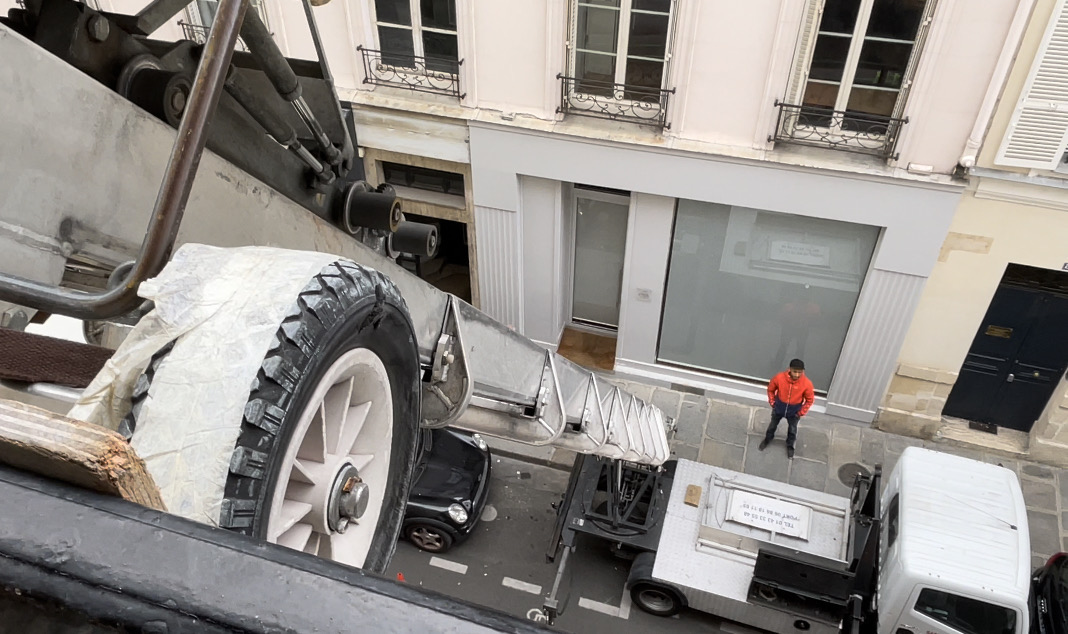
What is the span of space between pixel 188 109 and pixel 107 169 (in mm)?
912

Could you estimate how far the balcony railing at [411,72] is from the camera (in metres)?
10.2

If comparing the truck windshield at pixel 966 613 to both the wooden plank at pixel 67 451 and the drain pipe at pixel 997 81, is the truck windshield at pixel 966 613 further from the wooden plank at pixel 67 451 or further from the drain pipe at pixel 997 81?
the wooden plank at pixel 67 451

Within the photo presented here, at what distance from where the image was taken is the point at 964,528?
24.0 ft

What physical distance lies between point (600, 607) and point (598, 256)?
17.4 feet

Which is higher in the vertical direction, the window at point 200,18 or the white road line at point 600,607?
the window at point 200,18

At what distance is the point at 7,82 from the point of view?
6.44 ft

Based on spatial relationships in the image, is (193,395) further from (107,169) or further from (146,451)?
(107,169)

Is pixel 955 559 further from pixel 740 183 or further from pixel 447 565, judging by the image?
pixel 447 565

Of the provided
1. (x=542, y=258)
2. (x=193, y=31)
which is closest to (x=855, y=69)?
(x=542, y=258)

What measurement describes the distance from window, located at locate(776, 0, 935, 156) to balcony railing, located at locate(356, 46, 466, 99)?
4485 millimetres

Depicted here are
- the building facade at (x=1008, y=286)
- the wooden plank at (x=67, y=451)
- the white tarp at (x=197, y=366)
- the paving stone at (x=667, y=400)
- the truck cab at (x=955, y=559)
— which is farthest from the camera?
the paving stone at (x=667, y=400)

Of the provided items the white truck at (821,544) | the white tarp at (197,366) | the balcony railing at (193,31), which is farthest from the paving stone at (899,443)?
the balcony railing at (193,31)

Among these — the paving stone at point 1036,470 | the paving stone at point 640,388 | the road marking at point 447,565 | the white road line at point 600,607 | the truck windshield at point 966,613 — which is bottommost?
the white road line at point 600,607

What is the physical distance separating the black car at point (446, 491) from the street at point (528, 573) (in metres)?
0.24
